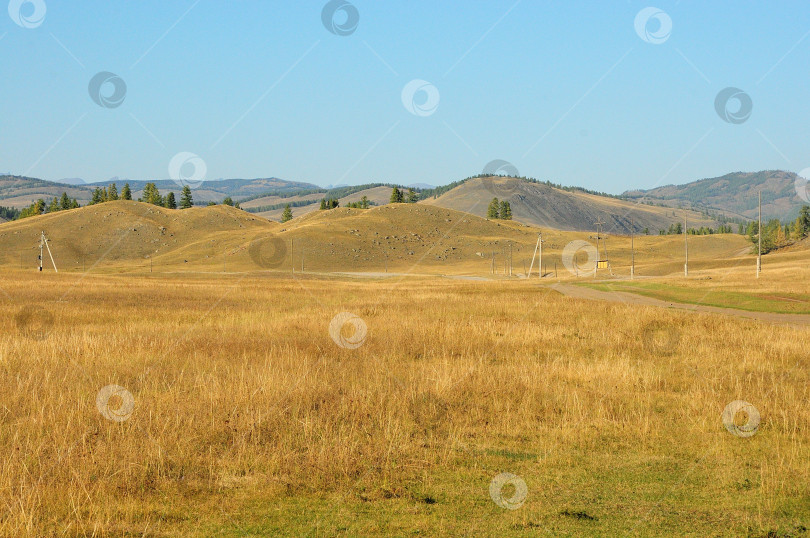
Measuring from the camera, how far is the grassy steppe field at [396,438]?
7.14 meters

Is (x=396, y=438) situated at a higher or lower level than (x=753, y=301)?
Result: lower

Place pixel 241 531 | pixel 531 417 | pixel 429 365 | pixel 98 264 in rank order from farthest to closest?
1. pixel 98 264
2. pixel 429 365
3. pixel 531 417
4. pixel 241 531

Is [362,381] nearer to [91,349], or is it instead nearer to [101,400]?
[101,400]

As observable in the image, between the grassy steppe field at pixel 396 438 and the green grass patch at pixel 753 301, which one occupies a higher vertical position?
the green grass patch at pixel 753 301

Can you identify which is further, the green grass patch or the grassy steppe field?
the green grass patch

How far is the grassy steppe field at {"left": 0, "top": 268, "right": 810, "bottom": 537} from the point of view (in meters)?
7.14

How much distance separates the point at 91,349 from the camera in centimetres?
1706

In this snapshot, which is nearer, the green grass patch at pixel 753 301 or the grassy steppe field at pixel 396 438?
the grassy steppe field at pixel 396 438

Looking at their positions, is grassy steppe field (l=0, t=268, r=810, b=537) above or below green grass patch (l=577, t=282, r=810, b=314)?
below

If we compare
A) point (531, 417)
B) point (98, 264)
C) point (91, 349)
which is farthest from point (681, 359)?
point (98, 264)

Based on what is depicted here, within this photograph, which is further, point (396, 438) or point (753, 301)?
point (753, 301)

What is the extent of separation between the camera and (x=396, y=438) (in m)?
9.71

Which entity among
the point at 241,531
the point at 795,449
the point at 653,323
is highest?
the point at 653,323

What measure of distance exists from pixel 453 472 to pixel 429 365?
699 cm
